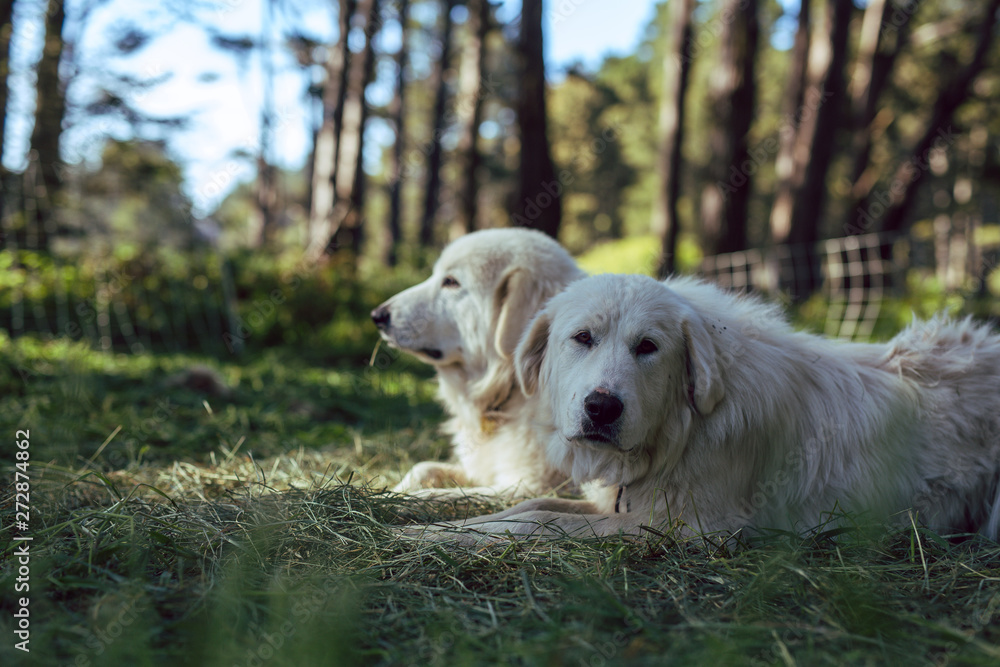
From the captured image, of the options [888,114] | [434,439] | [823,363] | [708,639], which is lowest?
[434,439]

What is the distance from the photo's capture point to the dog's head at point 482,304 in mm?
3467

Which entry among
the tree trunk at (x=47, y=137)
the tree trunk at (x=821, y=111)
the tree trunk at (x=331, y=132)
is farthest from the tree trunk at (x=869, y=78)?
the tree trunk at (x=47, y=137)

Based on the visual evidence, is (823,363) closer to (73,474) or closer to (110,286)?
(73,474)

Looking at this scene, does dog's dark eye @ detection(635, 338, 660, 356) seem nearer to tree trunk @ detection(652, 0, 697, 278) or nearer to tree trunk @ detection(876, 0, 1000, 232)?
tree trunk @ detection(652, 0, 697, 278)

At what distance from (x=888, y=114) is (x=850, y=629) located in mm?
23175

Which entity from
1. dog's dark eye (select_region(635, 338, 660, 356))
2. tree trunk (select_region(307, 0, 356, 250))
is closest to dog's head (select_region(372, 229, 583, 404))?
dog's dark eye (select_region(635, 338, 660, 356))

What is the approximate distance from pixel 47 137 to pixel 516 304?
28.5ft

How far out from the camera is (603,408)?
2.38m

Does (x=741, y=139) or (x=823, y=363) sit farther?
(x=741, y=139)

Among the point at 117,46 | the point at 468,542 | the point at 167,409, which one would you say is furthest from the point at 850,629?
the point at 117,46

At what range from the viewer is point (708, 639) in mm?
1728

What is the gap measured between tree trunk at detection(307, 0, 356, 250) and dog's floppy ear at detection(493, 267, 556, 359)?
10016 mm

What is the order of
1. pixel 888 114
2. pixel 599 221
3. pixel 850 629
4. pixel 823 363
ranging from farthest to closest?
pixel 599 221, pixel 888 114, pixel 823 363, pixel 850 629

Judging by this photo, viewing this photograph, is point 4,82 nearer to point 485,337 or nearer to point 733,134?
point 485,337
